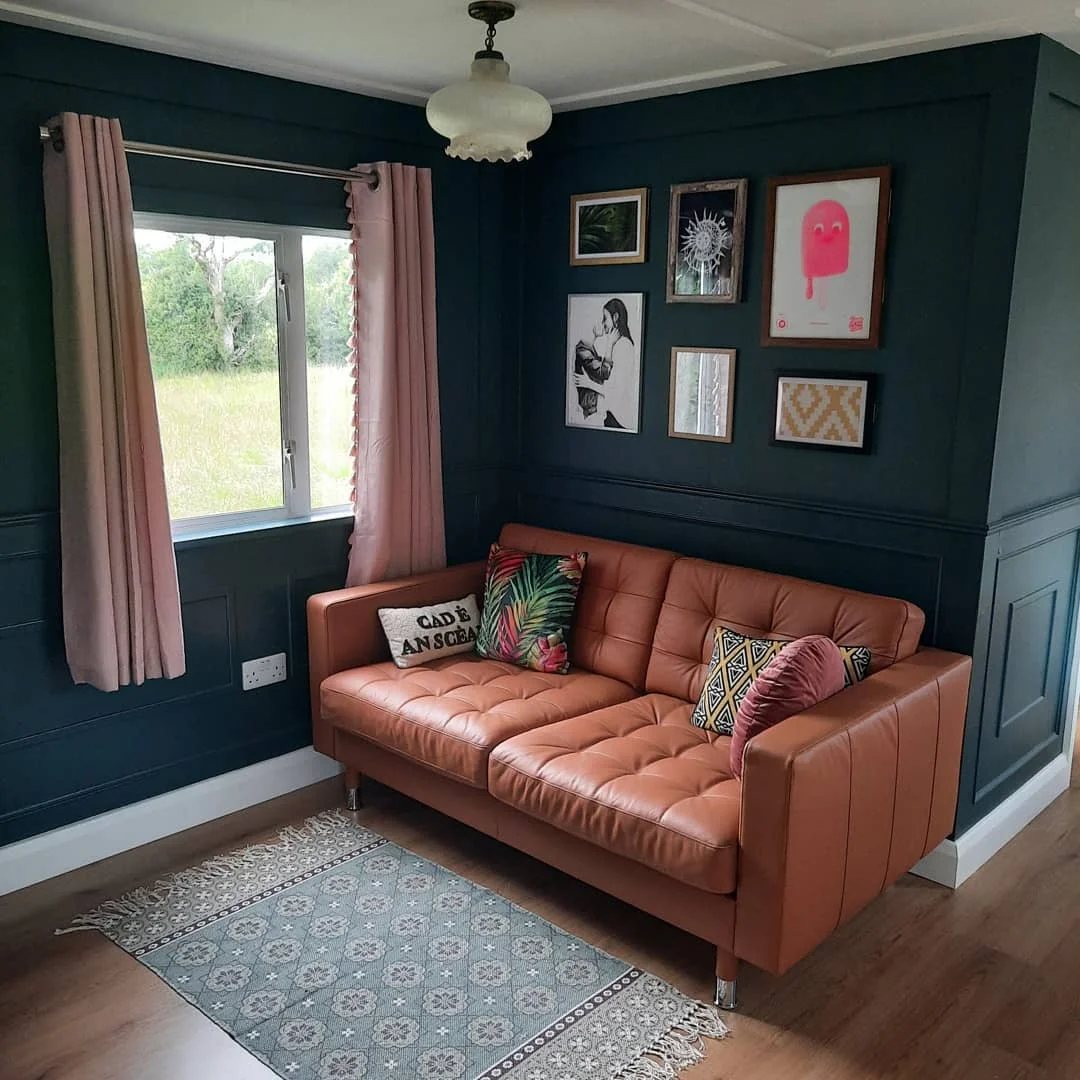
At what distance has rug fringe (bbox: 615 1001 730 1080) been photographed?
2.29 m

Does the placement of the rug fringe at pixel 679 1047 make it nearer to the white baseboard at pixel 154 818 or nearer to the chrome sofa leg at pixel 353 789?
the chrome sofa leg at pixel 353 789

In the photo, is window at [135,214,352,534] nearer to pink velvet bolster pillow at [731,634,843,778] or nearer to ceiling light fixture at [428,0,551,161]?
ceiling light fixture at [428,0,551,161]

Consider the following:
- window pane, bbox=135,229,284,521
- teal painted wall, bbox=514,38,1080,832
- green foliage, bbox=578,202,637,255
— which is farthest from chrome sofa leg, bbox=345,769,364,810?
green foliage, bbox=578,202,637,255

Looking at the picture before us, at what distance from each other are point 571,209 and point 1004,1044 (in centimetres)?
292

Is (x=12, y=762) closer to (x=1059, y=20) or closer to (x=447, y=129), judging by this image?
(x=447, y=129)

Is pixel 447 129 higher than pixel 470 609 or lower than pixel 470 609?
higher

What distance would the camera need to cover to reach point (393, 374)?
3.62 meters

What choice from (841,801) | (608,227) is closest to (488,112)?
(608,227)

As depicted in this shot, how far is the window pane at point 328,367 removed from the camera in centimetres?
355

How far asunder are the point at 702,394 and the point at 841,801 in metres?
1.52

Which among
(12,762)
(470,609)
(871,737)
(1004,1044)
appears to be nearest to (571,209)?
(470,609)

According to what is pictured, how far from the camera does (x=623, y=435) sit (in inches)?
148

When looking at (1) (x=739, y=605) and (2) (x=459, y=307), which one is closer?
(1) (x=739, y=605)

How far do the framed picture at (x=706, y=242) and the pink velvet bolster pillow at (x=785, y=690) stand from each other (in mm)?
1277
